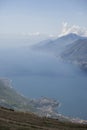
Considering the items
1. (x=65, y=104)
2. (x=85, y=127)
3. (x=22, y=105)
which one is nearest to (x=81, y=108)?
(x=65, y=104)

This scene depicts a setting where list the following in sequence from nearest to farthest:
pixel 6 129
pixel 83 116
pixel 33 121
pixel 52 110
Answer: pixel 6 129 < pixel 33 121 < pixel 83 116 < pixel 52 110

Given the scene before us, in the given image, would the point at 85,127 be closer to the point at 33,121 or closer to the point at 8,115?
the point at 33,121

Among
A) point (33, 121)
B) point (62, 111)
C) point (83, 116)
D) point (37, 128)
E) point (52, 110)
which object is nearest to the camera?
point (37, 128)

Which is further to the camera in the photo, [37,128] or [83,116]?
[83,116]

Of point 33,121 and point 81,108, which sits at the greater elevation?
point 81,108

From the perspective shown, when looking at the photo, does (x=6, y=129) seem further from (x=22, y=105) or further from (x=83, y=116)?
(x=22, y=105)

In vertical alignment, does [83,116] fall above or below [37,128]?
above

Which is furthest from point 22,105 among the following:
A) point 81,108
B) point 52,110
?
point 81,108

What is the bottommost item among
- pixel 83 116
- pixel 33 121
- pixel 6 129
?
pixel 6 129

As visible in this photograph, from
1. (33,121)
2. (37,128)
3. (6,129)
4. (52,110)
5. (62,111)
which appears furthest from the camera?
(52,110)
